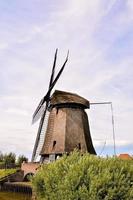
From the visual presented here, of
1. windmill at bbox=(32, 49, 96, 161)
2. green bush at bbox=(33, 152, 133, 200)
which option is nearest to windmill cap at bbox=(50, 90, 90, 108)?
windmill at bbox=(32, 49, 96, 161)

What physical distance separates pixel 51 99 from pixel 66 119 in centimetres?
384

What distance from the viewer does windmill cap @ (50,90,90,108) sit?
170 ft

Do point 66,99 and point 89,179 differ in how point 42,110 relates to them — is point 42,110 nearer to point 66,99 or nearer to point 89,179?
point 66,99

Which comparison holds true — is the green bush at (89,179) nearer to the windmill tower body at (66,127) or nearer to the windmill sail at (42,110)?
the windmill tower body at (66,127)

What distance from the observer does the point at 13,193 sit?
167 ft

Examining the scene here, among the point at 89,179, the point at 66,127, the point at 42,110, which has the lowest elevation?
the point at 89,179

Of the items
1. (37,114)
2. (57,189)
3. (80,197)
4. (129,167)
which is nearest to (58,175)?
(57,189)

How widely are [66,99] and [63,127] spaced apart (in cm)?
382

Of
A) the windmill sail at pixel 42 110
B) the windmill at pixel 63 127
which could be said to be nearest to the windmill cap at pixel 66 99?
the windmill at pixel 63 127

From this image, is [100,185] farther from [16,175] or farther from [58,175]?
[16,175]

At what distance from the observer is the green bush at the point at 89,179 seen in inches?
1091

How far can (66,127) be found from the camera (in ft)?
168

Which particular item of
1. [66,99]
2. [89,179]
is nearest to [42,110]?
[66,99]

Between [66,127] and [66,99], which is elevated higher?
[66,99]
